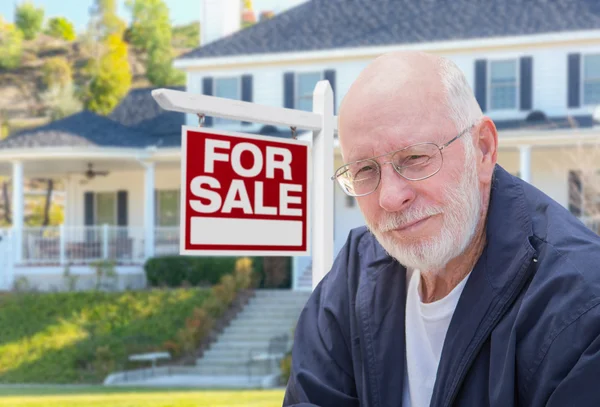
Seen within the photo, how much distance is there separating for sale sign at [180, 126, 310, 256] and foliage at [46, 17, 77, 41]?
96.9 meters

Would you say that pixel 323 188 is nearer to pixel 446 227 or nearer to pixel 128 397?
pixel 446 227

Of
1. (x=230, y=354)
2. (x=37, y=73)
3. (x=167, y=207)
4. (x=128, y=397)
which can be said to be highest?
(x=37, y=73)

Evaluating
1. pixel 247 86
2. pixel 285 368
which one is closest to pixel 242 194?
pixel 285 368

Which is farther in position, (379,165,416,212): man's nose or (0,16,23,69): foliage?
(0,16,23,69): foliage

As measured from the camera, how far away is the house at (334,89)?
25344 millimetres

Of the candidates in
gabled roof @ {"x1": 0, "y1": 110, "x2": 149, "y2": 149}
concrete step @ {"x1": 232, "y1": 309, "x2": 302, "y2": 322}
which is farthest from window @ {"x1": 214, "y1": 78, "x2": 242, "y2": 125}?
concrete step @ {"x1": 232, "y1": 309, "x2": 302, "y2": 322}

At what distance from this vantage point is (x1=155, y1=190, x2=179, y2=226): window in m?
31.3

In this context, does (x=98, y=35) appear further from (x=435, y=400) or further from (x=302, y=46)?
(x=435, y=400)

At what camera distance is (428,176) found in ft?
7.45

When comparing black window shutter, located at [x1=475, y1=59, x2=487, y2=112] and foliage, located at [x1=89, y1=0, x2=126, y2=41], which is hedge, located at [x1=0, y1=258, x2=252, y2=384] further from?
foliage, located at [x1=89, y1=0, x2=126, y2=41]

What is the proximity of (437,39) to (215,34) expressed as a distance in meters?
7.84

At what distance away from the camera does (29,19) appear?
94188 millimetres

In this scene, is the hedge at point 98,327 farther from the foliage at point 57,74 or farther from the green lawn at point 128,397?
the foliage at point 57,74

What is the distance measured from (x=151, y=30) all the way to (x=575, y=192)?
217 feet
